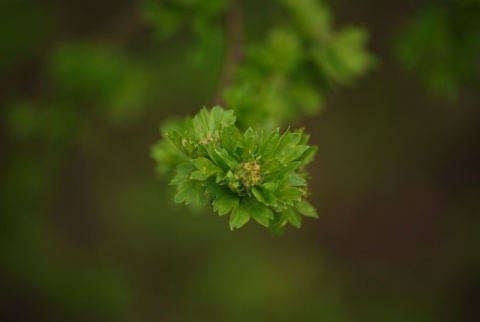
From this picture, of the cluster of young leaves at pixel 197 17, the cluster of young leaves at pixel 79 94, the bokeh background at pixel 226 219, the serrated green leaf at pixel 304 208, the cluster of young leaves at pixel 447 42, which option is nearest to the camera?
the serrated green leaf at pixel 304 208

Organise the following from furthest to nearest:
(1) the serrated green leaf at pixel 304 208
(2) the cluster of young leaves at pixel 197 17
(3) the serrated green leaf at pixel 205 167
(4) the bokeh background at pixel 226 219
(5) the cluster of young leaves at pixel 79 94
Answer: (4) the bokeh background at pixel 226 219 → (5) the cluster of young leaves at pixel 79 94 → (2) the cluster of young leaves at pixel 197 17 → (1) the serrated green leaf at pixel 304 208 → (3) the serrated green leaf at pixel 205 167

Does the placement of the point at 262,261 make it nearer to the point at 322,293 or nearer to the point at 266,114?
the point at 322,293

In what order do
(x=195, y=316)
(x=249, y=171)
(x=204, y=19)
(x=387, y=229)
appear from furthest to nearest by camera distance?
1. (x=387, y=229)
2. (x=195, y=316)
3. (x=204, y=19)
4. (x=249, y=171)

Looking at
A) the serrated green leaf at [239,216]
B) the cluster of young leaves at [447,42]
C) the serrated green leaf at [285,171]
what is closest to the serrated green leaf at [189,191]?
the serrated green leaf at [239,216]

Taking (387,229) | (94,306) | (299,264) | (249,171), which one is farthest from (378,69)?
(249,171)

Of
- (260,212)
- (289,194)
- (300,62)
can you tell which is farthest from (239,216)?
(300,62)

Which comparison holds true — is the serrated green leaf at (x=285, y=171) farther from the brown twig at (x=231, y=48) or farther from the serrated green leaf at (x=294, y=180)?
the brown twig at (x=231, y=48)
